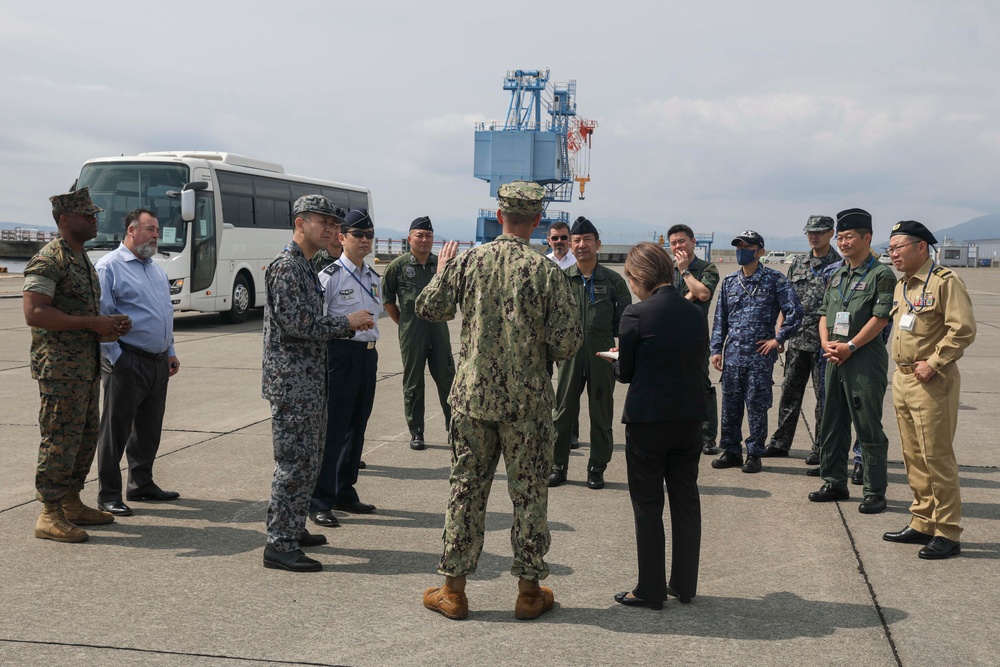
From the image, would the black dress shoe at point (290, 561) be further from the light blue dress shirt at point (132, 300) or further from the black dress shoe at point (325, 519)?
the light blue dress shirt at point (132, 300)

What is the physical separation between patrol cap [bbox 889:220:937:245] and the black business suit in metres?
1.70

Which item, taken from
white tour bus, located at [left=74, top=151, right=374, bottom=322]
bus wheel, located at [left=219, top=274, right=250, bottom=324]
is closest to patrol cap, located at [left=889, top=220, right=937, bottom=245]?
white tour bus, located at [left=74, top=151, right=374, bottom=322]

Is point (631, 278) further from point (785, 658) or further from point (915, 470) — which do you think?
point (915, 470)

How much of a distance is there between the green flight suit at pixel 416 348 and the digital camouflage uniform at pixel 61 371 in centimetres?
278

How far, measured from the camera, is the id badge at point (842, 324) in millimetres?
5867

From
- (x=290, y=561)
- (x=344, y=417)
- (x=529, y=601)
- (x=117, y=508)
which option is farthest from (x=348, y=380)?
(x=529, y=601)

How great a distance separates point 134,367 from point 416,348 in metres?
2.41

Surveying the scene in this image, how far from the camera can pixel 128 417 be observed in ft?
18.3

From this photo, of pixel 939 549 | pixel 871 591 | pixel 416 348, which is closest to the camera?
pixel 871 591

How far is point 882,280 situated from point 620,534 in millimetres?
2409

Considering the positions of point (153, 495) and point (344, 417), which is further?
point (153, 495)

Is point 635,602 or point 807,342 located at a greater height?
point 807,342

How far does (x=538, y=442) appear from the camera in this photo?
3.93 meters

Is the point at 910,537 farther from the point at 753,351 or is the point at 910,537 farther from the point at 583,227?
the point at 583,227
